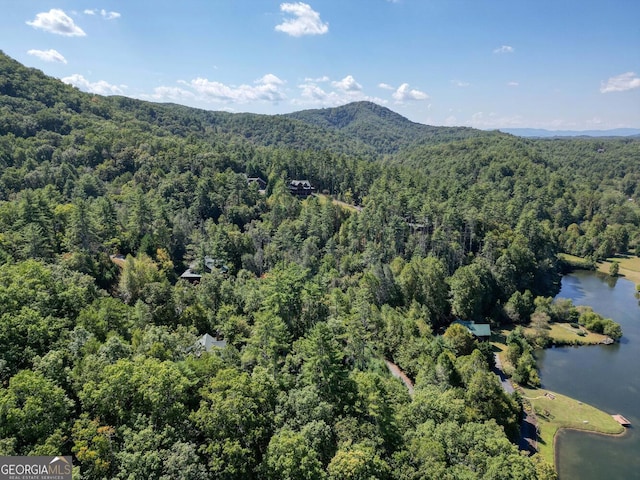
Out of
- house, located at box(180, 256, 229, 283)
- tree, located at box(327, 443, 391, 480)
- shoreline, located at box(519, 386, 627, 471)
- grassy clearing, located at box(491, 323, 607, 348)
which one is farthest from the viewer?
house, located at box(180, 256, 229, 283)

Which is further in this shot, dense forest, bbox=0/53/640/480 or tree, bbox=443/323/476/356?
tree, bbox=443/323/476/356

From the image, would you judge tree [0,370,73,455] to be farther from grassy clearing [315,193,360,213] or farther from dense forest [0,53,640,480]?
grassy clearing [315,193,360,213]

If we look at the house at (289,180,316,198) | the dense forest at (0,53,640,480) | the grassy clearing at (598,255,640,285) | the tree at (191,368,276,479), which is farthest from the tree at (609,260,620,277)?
the tree at (191,368,276,479)

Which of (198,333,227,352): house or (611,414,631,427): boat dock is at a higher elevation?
(198,333,227,352): house

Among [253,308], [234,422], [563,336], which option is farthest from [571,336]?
[234,422]

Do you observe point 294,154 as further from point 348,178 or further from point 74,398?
point 74,398

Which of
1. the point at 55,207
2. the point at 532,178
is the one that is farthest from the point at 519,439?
the point at 532,178

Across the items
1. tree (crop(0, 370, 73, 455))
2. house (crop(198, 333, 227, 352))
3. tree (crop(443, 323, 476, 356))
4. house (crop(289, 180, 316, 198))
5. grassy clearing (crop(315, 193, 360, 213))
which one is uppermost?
house (crop(289, 180, 316, 198))
